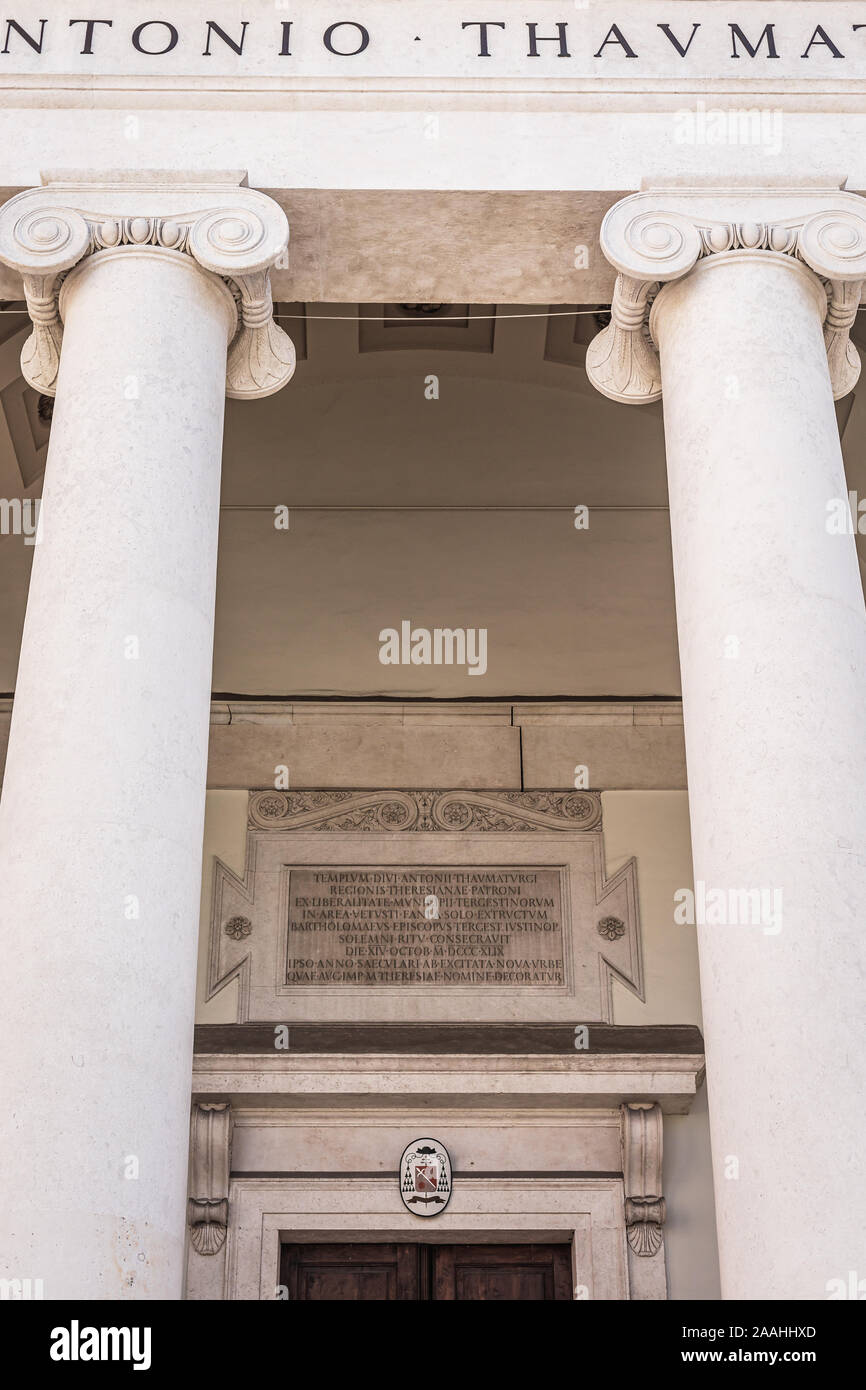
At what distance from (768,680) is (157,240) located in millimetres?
3401

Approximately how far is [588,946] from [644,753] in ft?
5.35

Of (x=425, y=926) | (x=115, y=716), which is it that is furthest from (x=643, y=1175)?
(x=115, y=716)

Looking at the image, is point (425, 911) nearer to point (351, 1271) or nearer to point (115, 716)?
point (351, 1271)

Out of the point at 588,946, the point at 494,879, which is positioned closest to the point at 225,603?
the point at 494,879

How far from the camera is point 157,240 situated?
23.4 feet

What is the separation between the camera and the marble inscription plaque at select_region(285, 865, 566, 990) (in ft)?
37.6

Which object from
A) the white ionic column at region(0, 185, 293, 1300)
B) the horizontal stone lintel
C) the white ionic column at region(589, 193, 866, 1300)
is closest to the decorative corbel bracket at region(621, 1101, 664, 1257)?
the horizontal stone lintel

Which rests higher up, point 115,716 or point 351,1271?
point 115,716

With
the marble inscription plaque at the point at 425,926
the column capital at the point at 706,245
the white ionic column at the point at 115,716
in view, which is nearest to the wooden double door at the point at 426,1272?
the marble inscription plaque at the point at 425,926

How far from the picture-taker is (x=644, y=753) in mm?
12297

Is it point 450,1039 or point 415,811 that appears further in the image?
point 415,811

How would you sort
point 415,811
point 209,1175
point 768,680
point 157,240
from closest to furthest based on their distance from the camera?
1. point 768,680
2. point 157,240
3. point 209,1175
4. point 415,811

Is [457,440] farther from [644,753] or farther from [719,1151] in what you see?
[719,1151]

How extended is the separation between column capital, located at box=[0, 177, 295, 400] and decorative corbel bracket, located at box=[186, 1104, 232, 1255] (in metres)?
5.48
